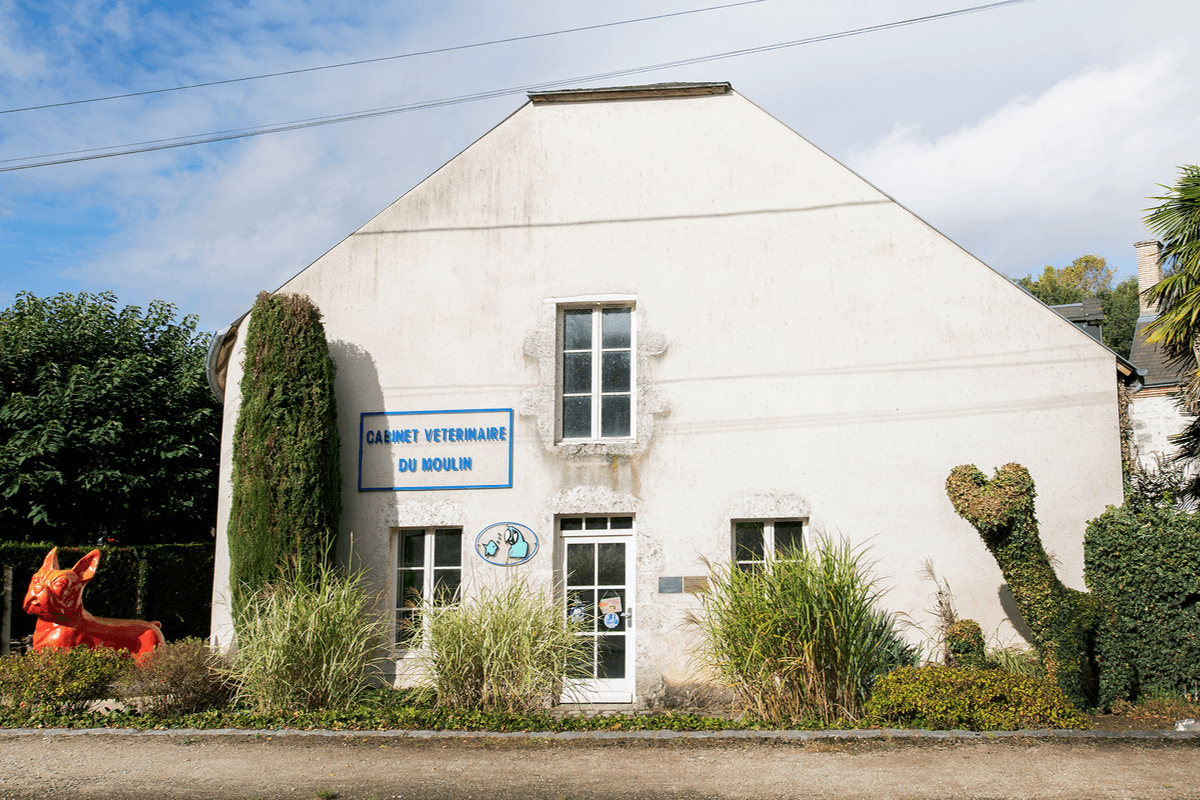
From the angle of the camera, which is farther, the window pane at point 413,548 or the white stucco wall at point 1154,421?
the white stucco wall at point 1154,421

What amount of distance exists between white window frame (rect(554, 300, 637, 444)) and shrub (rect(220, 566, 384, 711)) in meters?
2.72

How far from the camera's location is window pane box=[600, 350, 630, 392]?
8.89 metres

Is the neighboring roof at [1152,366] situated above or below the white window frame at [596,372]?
above

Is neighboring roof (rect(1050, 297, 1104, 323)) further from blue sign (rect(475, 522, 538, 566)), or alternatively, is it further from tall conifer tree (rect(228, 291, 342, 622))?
tall conifer tree (rect(228, 291, 342, 622))

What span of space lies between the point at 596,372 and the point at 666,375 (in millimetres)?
738

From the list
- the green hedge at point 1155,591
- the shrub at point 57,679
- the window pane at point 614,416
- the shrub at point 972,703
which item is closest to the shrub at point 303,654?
the shrub at point 57,679

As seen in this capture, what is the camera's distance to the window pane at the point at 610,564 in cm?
858

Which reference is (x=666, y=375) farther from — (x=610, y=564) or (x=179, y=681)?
(x=179, y=681)

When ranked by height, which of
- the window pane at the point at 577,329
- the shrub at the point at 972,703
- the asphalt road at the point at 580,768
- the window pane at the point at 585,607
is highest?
the window pane at the point at 577,329

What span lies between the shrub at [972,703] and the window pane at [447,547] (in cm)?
420

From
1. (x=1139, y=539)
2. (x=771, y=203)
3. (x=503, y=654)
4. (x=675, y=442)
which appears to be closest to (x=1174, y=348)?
(x=1139, y=539)

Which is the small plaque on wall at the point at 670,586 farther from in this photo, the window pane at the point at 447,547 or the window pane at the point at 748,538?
the window pane at the point at 447,547

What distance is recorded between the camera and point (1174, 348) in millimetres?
7973

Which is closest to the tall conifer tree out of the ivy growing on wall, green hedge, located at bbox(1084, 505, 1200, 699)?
the ivy growing on wall
